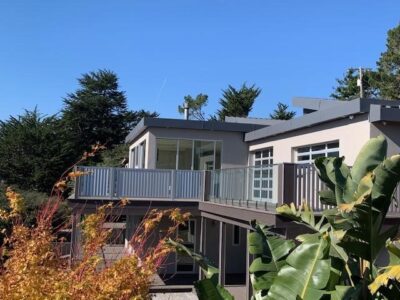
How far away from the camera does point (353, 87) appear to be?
176 ft

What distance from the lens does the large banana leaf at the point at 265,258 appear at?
470 cm

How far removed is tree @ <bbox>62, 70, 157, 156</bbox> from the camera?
54.7m

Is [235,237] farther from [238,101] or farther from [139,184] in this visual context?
[238,101]

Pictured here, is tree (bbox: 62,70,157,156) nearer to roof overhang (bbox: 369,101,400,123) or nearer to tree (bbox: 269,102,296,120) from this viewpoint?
tree (bbox: 269,102,296,120)

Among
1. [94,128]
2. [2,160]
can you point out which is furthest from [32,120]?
[94,128]

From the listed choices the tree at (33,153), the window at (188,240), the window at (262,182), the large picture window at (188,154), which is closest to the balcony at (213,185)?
the window at (262,182)

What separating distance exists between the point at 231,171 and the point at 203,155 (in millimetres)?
A: 6433

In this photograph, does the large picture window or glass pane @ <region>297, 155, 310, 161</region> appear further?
the large picture window

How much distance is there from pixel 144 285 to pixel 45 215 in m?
1.01

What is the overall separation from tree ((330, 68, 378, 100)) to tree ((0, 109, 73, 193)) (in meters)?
28.3

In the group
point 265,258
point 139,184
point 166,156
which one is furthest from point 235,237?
point 265,258

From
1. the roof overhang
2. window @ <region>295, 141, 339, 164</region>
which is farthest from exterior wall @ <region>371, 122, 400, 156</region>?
window @ <region>295, 141, 339, 164</region>

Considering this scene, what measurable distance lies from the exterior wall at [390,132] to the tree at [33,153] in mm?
30716

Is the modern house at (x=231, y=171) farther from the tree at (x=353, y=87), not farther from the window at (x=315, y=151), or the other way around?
the tree at (x=353, y=87)
